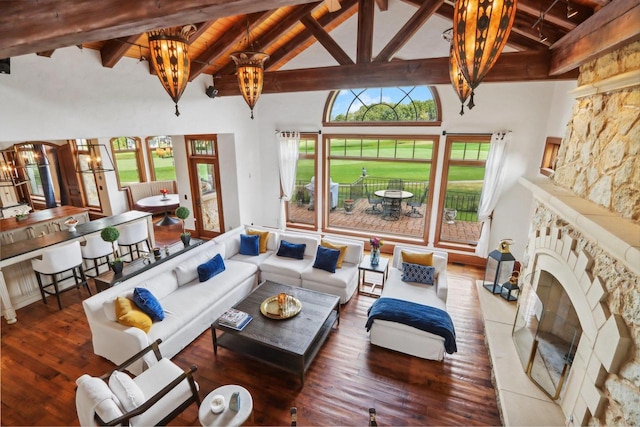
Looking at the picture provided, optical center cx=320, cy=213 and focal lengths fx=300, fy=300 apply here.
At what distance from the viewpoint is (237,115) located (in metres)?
6.78

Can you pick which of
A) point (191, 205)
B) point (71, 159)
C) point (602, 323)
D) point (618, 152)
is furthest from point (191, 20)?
point (71, 159)

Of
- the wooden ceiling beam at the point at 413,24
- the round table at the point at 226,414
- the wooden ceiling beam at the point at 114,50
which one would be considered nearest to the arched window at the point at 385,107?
the wooden ceiling beam at the point at 413,24

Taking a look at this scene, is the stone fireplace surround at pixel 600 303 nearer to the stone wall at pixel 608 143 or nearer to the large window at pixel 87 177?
the stone wall at pixel 608 143

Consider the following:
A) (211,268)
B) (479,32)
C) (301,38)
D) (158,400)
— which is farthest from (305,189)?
(479,32)

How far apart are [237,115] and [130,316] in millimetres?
4777

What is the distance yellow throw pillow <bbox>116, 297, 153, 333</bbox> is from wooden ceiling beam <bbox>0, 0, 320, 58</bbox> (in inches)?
101

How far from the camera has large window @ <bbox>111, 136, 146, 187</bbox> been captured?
377 inches

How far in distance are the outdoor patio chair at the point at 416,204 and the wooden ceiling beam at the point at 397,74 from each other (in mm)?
2835

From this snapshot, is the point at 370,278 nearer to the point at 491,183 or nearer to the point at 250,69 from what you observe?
the point at 491,183

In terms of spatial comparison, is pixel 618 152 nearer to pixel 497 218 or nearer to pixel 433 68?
pixel 433 68

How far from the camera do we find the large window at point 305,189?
7.20 meters

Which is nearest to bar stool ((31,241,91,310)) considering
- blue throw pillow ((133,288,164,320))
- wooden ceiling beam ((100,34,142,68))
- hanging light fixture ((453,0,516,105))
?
blue throw pillow ((133,288,164,320))

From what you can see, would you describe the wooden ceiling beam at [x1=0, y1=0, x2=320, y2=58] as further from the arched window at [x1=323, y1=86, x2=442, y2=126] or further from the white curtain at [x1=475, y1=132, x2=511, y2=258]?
the white curtain at [x1=475, y1=132, x2=511, y2=258]

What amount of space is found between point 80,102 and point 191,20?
342 centimetres
